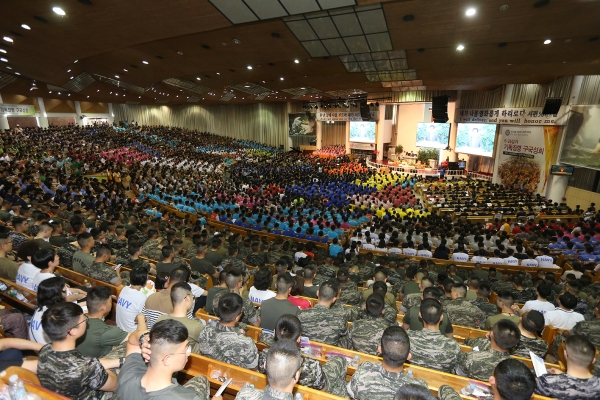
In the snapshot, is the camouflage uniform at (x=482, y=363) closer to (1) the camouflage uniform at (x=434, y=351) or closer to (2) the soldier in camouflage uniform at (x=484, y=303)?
(1) the camouflage uniform at (x=434, y=351)

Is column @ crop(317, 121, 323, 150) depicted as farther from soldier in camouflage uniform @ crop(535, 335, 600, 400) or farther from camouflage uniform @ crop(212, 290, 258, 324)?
soldier in camouflage uniform @ crop(535, 335, 600, 400)

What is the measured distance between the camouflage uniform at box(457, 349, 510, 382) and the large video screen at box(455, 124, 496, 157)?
22.2 m

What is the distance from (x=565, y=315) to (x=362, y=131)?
28.0 m

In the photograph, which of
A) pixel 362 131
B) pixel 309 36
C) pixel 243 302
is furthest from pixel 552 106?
pixel 243 302

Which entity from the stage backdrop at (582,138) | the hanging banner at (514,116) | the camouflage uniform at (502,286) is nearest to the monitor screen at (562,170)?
the stage backdrop at (582,138)

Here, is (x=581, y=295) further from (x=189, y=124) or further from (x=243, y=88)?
(x=189, y=124)

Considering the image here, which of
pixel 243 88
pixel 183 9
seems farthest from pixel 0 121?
pixel 183 9

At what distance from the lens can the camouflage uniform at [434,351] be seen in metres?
3.04

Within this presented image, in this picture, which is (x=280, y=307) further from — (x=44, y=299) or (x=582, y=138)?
(x=582, y=138)

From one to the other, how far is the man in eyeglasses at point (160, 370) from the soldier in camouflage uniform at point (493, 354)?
2.34m

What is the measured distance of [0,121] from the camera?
26.6 metres

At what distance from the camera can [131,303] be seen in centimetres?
366

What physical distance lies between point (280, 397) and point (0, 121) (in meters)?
35.9

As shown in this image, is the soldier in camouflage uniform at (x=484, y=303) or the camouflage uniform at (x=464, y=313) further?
the soldier in camouflage uniform at (x=484, y=303)
